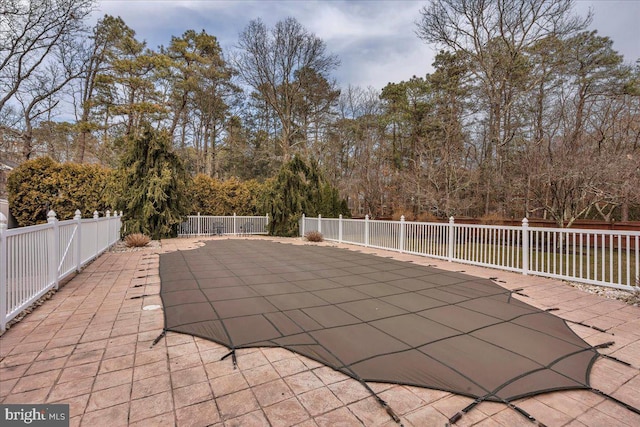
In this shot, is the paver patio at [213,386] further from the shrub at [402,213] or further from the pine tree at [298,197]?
the pine tree at [298,197]

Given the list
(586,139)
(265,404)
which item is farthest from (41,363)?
(586,139)

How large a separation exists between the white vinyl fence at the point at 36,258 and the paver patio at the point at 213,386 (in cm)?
31

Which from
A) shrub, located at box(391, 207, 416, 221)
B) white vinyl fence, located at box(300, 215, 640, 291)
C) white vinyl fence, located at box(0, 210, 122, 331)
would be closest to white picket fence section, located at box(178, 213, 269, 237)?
shrub, located at box(391, 207, 416, 221)

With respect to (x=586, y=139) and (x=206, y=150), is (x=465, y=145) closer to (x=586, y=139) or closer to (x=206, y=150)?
(x=586, y=139)

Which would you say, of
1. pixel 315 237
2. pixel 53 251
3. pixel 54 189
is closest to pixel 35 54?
pixel 54 189

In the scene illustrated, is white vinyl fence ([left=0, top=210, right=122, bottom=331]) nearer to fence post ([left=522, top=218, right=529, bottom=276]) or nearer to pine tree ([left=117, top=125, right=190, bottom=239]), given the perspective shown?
pine tree ([left=117, top=125, right=190, bottom=239])

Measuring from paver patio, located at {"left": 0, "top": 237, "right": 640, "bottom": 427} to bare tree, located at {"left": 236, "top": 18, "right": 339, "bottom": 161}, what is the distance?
14.3m

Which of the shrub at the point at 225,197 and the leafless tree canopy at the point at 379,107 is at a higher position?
the leafless tree canopy at the point at 379,107

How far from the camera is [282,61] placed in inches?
620

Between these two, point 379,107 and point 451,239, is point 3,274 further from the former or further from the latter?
point 379,107

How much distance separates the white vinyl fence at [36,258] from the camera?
2.67m

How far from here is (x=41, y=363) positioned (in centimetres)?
210

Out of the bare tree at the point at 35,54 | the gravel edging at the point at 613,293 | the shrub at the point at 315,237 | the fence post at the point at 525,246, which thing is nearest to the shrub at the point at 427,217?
the shrub at the point at 315,237

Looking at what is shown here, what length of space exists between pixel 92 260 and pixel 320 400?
21.8ft
